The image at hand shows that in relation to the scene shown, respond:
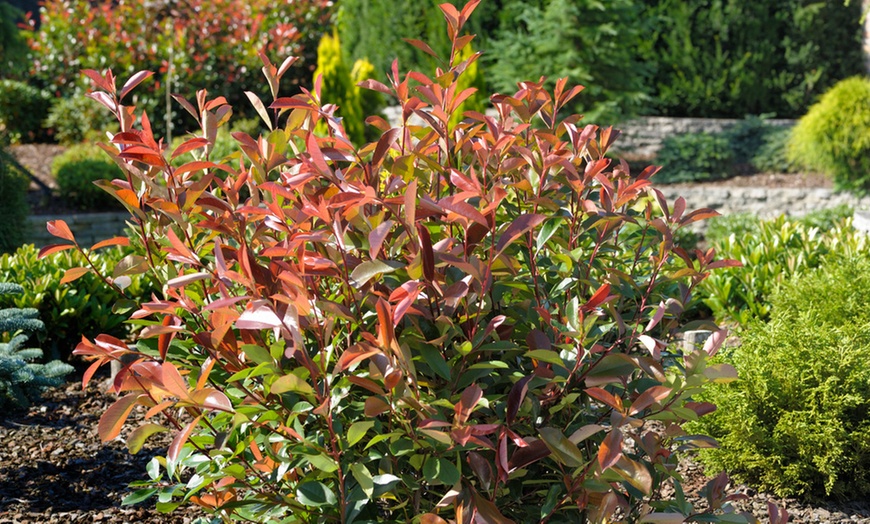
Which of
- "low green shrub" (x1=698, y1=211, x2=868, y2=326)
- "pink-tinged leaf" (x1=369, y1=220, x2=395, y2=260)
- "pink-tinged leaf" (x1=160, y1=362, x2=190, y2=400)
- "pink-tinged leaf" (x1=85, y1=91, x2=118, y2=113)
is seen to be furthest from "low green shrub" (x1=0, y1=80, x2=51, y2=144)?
"pink-tinged leaf" (x1=369, y1=220, x2=395, y2=260)

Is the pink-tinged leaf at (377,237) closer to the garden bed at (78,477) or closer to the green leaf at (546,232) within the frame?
the green leaf at (546,232)

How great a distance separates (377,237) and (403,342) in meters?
0.25

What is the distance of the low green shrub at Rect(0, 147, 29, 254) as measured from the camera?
596 centimetres

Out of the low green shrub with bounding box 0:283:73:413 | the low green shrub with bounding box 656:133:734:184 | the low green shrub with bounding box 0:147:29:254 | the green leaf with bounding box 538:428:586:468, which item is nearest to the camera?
the green leaf with bounding box 538:428:586:468

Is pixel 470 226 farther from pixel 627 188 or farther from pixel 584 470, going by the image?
pixel 584 470

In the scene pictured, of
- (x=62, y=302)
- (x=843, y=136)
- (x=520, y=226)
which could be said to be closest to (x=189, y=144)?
(x=520, y=226)

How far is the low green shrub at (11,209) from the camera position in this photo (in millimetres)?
5961

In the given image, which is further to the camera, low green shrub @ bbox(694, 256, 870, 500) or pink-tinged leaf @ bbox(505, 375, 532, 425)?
low green shrub @ bbox(694, 256, 870, 500)

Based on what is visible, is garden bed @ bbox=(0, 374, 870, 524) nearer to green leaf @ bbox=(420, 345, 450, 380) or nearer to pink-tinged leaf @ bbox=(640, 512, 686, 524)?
pink-tinged leaf @ bbox=(640, 512, 686, 524)

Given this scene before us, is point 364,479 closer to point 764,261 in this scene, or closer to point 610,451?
point 610,451

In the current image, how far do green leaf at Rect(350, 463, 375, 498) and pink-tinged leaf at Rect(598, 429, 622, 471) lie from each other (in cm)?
43

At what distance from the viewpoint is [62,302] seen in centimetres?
403

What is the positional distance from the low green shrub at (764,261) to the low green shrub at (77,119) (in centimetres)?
813

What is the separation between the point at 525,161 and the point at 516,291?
0.31 metres
